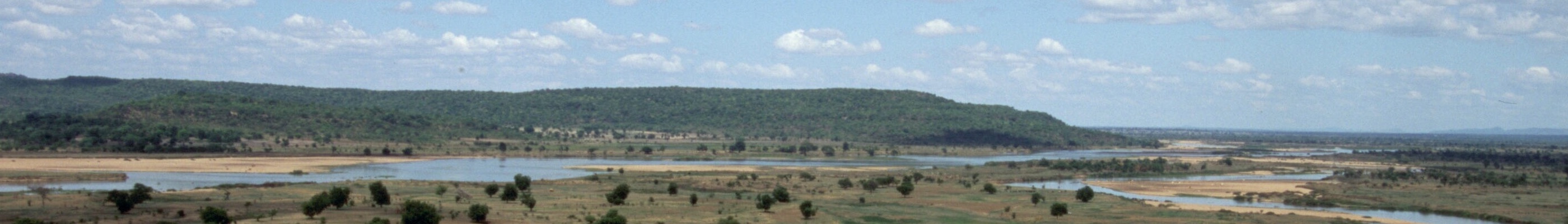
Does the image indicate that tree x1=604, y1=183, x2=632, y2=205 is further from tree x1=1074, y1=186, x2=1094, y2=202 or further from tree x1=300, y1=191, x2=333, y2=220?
tree x1=1074, y1=186, x2=1094, y2=202

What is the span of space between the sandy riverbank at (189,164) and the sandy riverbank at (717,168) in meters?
18.2

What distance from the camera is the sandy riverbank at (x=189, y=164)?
3659 inches

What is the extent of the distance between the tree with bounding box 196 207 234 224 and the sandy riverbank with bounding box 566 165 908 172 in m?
53.6

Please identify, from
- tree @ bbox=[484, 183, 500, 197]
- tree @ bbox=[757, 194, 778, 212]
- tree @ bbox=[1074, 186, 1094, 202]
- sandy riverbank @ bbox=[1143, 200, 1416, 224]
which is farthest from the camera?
tree @ bbox=[1074, 186, 1094, 202]

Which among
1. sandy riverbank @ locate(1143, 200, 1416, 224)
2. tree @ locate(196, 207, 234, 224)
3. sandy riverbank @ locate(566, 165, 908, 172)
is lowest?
tree @ locate(196, 207, 234, 224)

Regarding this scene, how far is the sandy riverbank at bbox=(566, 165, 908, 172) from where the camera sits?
107 metres

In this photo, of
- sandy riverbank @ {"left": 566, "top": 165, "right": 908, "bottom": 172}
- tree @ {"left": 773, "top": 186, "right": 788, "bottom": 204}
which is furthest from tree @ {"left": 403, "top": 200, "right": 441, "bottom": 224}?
sandy riverbank @ {"left": 566, "top": 165, "right": 908, "bottom": 172}

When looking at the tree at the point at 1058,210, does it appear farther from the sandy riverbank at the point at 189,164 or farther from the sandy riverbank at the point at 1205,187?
the sandy riverbank at the point at 189,164

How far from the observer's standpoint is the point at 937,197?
74.2 meters

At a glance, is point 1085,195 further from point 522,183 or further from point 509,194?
point 522,183

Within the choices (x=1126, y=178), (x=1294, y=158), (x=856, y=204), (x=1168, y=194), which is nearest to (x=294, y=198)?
(x=856, y=204)

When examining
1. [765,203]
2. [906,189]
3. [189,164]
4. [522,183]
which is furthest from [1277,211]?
[189,164]

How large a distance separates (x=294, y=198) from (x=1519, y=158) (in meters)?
125

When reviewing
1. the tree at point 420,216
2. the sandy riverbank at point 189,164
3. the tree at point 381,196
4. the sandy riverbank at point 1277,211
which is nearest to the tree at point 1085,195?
the sandy riverbank at point 1277,211
